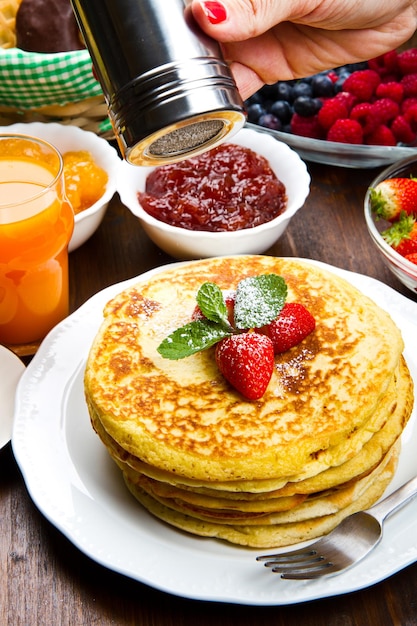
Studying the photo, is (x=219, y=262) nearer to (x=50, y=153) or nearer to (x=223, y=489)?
(x=50, y=153)

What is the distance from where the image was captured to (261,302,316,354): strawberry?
1729 mm

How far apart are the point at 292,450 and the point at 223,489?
6.7 inches

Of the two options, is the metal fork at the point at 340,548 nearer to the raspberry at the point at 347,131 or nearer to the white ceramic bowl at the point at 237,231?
the white ceramic bowl at the point at 237,231

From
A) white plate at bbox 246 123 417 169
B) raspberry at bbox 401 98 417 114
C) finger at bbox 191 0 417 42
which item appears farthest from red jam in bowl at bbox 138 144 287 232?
raspberry at bbox 401 98 417 114

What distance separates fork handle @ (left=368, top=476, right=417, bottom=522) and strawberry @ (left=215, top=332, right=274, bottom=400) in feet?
1.21

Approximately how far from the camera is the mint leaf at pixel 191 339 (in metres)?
1.68

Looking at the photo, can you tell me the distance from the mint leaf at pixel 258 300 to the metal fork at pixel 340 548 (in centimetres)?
50

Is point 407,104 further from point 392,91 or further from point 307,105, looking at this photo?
point 307,105

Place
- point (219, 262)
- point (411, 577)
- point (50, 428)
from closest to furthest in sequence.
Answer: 1. point (411, 577)
2. point (50, 428)
3. point (219, 262)

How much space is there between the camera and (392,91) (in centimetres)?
283

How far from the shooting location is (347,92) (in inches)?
115

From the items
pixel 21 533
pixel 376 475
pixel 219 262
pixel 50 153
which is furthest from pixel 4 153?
pixel 376 475

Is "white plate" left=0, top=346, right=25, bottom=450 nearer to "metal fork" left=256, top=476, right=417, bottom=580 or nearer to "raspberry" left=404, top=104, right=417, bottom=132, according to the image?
"metal fork" left=256, top=476, right=417, bottom=580

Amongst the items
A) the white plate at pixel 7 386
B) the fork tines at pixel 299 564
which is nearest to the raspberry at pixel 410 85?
the white plate at pixel 7 386
